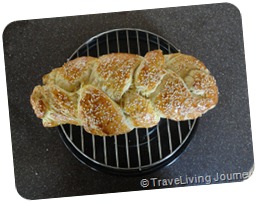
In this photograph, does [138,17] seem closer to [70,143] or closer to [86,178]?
[70,143]

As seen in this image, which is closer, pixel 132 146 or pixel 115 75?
pixel 115 75

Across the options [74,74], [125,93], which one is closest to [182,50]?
[125,93]

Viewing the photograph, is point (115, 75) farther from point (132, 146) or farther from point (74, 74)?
point (132, 146)

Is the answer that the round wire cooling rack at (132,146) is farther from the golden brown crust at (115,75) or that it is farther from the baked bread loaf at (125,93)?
the golden brown crust at (115,75)

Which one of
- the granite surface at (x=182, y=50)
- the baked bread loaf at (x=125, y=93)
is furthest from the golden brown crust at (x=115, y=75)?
the granite surface at (x=182, y=50)

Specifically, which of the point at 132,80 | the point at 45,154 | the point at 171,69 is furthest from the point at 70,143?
the point at 171,69

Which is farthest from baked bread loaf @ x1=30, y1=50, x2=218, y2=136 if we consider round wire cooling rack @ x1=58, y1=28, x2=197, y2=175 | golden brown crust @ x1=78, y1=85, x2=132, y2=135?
round wire cooling rack @ x1=58, y1=28, x2=197, y2=175
